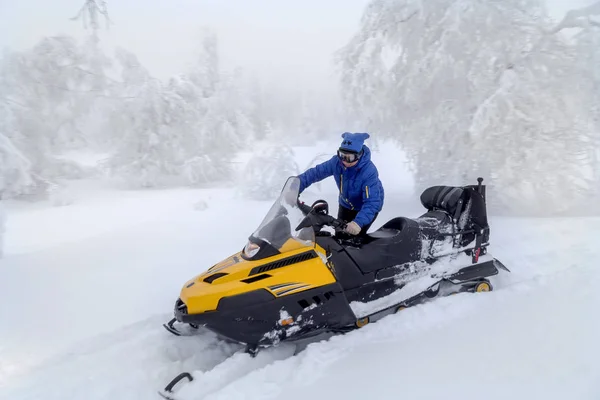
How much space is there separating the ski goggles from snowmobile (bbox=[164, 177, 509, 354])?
1.64 ft

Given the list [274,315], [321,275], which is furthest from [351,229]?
[274,315]

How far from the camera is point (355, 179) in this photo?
3.73m

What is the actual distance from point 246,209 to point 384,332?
6.20 m

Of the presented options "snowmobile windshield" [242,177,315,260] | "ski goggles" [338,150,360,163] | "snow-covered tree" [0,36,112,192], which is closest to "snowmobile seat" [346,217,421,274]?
"snowmobile windshield" [242,177,315,260]

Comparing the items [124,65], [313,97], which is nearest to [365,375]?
[124,65]

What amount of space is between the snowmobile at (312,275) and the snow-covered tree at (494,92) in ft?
14.6

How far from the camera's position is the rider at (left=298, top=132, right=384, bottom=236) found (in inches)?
134

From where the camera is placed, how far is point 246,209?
8.91 metres

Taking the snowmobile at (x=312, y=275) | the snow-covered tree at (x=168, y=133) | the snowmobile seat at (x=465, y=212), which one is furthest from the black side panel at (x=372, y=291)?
the snow-covered tree at (x=168, y=133)

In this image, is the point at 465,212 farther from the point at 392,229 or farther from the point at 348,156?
the point at 348,156

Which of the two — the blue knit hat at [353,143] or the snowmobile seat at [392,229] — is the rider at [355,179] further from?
the snowmobile seat at [392,229]

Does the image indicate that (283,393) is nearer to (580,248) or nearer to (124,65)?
(580,248)

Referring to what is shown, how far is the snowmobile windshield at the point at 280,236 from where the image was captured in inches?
114

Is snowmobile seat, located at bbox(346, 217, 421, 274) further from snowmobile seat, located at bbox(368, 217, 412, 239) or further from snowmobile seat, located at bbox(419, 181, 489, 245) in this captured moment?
snowmobile seat, located at bbox(419, 181, 489, 245)
